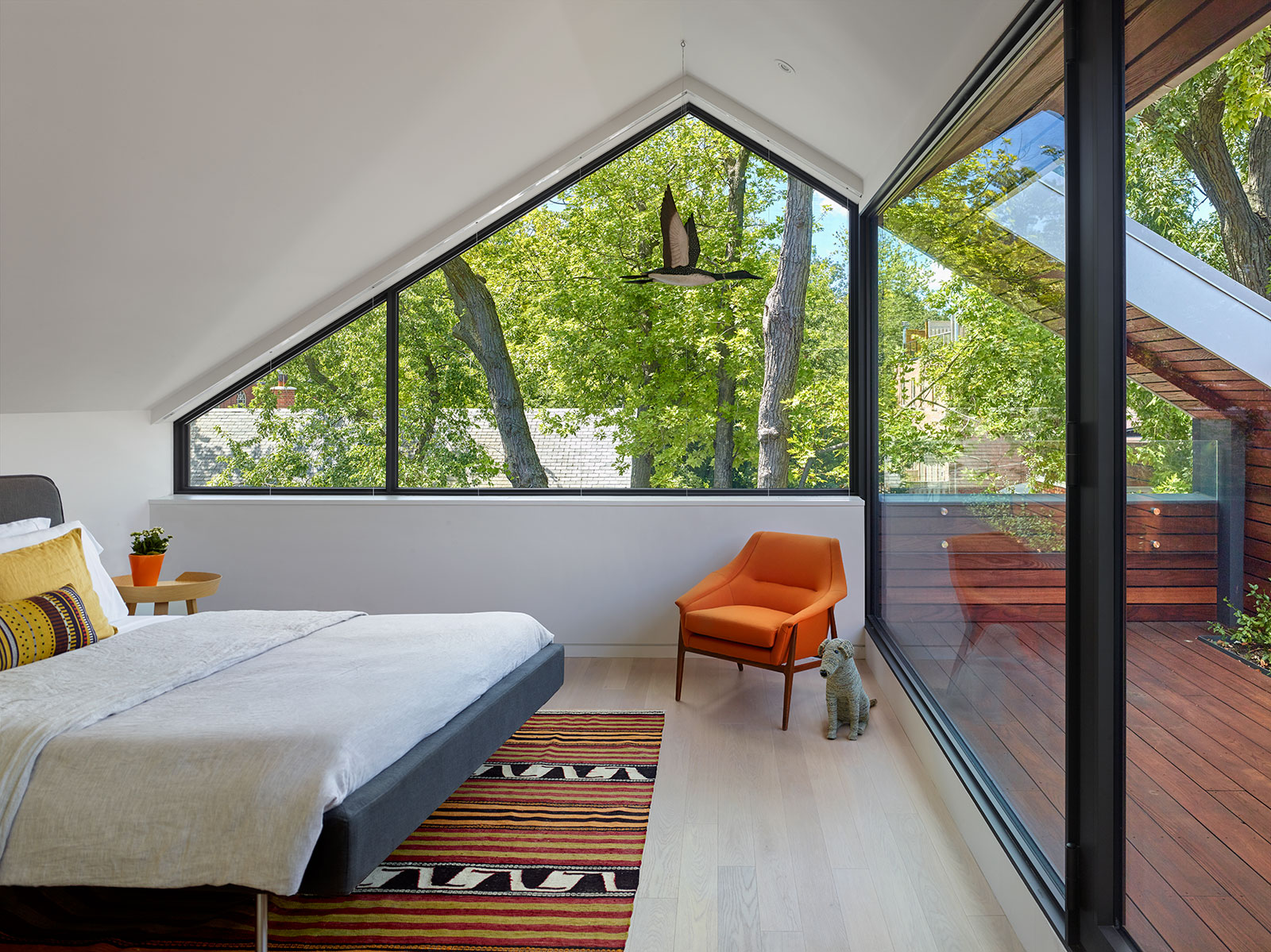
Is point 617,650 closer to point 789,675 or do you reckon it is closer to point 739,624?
point 739,624

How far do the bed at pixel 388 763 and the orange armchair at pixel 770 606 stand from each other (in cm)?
77

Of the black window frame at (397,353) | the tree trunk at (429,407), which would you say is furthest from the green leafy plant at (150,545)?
the tree trunk at (429,407)

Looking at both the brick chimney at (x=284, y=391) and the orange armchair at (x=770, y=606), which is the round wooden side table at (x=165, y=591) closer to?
the brick chimney at (x=284, y=391)

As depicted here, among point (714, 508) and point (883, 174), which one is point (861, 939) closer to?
point (714, 508)

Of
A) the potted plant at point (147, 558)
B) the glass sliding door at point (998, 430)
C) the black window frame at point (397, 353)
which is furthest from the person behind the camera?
the black window frame at point (397, 353)

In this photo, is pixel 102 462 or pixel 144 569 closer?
pixel 144 569

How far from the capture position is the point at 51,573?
10.8 ft

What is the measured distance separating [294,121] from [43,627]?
2005 millimetres

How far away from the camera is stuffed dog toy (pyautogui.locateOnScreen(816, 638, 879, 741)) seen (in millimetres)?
3715

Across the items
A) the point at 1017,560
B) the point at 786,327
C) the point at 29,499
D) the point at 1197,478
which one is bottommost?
the point at 1017,560

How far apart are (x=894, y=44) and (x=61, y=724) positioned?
131 inches

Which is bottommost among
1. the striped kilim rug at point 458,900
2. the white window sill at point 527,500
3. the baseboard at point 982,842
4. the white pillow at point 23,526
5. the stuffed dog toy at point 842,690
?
the striped kilim rug at point 458,900

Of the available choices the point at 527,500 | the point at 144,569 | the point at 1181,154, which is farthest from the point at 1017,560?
the point at 144,569

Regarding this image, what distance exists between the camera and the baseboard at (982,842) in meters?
2.11
